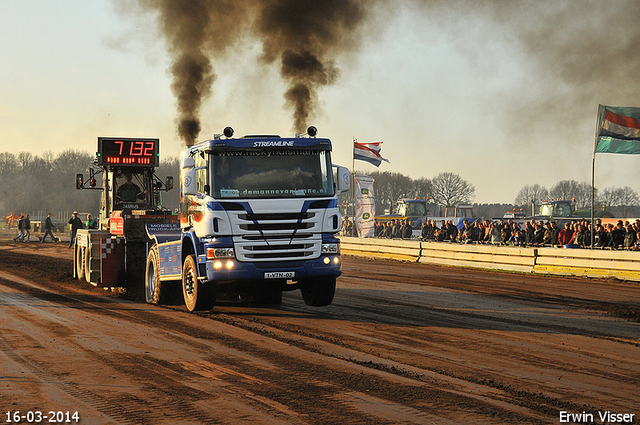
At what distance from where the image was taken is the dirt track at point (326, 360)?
6074 mm

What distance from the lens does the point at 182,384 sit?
691 cm

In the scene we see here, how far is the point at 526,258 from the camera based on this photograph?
71.8ft

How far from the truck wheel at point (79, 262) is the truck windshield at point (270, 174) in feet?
25.7

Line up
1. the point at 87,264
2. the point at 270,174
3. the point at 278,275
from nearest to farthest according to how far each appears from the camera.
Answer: the point at 278,275
the point at 270,174
the point at 87,264

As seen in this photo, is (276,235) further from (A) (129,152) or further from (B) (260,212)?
(A) (129,152)

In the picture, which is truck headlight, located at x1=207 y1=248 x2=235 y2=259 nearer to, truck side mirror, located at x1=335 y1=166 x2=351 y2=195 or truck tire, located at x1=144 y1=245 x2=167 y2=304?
truck side mirror, located at x1=335 y1=166 x2=351 y2=195

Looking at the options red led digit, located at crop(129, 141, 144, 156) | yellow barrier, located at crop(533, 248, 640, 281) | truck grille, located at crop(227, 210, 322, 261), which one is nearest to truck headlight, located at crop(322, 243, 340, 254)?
truck grille, located at crop(227, 210, 322, 261)

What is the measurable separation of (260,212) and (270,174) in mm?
688

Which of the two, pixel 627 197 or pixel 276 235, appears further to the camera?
pixel 627 197

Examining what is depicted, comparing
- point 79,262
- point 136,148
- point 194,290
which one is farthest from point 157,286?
point 136,148

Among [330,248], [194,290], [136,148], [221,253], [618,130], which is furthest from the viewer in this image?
[618,130]

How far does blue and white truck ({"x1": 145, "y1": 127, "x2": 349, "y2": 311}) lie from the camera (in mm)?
11281

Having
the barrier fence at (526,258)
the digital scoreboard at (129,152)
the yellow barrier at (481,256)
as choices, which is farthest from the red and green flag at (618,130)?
the digital scoreboard at (129,152)

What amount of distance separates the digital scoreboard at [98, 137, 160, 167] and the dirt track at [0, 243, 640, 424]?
15.1 ft
